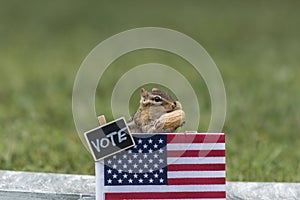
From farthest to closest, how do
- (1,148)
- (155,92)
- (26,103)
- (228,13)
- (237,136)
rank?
1. (228,13)
2. (26,103)
3. (237,136)
4. (1,148)
5. (155,92)

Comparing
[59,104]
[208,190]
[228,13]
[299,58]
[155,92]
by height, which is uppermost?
[228,13]

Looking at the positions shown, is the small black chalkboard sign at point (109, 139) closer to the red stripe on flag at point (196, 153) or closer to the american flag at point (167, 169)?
the american flag at point (167, 169)

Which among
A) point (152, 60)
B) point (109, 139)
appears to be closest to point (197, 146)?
point (109, 139)

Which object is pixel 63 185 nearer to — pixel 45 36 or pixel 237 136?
pixel 237 136

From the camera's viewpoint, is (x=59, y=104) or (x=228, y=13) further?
(x=228, y=13)

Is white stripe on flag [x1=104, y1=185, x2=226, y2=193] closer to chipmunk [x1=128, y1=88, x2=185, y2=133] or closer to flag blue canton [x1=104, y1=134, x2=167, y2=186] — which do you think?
flag blue canton [x1=104, y1=134, x2=167, y2=186]

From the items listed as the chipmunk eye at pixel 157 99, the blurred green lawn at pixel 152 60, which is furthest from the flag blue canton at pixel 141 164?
the blurred green lawn at pixel 152 60

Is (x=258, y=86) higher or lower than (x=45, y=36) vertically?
lower

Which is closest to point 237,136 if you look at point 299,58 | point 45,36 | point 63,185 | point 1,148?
point 1,148
